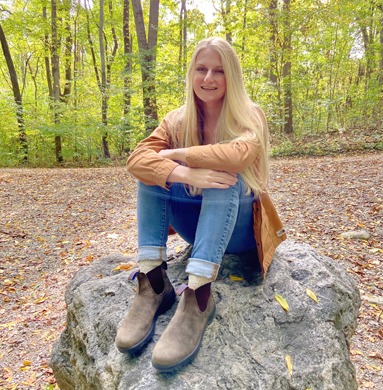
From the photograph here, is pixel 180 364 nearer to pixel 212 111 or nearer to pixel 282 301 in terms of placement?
pixel 282 301

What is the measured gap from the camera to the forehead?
1711 millimetres

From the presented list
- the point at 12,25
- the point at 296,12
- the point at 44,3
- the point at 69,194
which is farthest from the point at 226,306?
the point at 44,3

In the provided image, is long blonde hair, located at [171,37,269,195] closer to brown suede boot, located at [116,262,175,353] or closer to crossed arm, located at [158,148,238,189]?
crossed arm, located at [158,148,238,189]

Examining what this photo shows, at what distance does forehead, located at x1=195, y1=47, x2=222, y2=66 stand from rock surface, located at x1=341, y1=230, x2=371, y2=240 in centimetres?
278

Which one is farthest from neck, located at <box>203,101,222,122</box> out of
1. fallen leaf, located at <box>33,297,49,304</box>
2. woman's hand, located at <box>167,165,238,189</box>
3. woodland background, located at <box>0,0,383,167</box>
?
woodland background, located at <box>0,0,383,167</box>

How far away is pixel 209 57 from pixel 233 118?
1.24 feet

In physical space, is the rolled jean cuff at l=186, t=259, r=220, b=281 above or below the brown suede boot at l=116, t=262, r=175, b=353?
above

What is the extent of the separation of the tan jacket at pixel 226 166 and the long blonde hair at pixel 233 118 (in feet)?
0.22

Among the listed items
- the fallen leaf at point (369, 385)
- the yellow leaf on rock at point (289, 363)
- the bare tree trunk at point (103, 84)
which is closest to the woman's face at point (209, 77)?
the yellow leaf on rock at point (289, 363)

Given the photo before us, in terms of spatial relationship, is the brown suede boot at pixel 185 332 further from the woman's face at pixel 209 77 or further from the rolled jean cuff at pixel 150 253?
the woman's face at pixel 209 77

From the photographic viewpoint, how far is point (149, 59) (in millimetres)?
9227

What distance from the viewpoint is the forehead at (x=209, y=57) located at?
67.4 inches

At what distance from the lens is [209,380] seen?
118 cm

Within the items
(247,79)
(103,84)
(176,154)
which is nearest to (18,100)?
(103,84)
